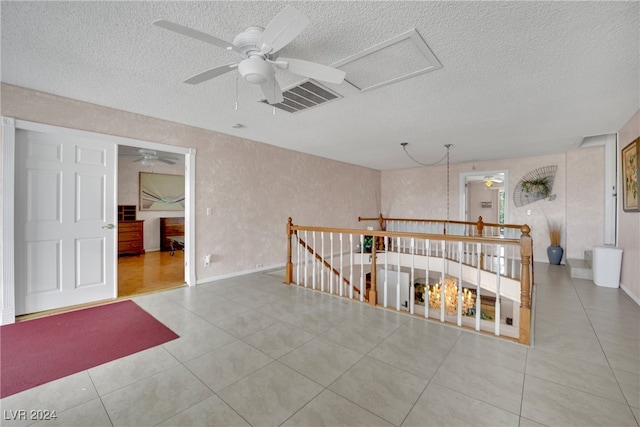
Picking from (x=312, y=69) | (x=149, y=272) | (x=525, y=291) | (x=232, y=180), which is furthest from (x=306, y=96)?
(x=149, y=272)

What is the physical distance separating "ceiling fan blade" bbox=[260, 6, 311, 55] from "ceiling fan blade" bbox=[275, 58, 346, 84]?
0.14 metres

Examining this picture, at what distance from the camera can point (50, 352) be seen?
225 cm

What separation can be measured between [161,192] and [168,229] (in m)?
1.07

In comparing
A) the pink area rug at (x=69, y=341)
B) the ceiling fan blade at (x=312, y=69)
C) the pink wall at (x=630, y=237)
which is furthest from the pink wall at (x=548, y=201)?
the pink area rug at (x=69, y=341)

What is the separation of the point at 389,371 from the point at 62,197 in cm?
397

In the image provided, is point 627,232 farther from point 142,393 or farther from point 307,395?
point 142,393

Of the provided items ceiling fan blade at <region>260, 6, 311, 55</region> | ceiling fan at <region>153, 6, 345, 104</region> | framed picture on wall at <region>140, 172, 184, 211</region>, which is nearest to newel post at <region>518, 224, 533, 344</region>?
ceiling fan at <region>153, 6, 345, 104</region>

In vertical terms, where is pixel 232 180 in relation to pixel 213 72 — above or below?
below

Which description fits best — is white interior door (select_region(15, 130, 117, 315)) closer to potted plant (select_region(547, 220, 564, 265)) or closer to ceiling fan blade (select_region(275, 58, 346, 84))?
ceiling fan blade (select_region(275, 58, 346, 84))

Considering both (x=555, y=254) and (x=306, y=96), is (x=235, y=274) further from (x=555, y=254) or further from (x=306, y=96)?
(x=555, y=254)

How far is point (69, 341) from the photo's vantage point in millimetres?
2432

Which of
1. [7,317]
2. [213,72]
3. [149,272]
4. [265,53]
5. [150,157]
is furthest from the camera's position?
[150,157]

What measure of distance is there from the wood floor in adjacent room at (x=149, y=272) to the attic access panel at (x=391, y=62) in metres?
3.91

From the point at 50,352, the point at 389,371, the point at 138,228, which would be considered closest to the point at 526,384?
the point at 389,371
